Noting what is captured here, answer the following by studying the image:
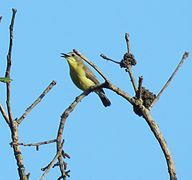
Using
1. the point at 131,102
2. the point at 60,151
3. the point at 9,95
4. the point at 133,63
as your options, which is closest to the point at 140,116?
the point at 131,102

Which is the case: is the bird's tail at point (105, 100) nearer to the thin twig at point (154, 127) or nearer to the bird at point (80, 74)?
the bird at point (80, 74)

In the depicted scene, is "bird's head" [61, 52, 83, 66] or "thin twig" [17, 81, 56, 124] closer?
"thin twig" [17, 81, 56, 124]

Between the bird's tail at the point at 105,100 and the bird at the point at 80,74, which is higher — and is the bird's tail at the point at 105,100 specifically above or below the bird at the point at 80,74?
below

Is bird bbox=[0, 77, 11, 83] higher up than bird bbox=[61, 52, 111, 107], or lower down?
lower down

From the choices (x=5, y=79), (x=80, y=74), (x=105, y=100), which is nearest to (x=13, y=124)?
(x=5, y=79)

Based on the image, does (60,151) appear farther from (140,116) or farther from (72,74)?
(72,74)

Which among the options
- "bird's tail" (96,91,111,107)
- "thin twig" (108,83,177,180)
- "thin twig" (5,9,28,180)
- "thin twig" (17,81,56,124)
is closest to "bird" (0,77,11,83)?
"thin twig" (5,9,28,180)

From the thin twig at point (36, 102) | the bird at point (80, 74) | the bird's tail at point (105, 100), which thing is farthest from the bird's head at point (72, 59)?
the thin twig at point (36, 102)

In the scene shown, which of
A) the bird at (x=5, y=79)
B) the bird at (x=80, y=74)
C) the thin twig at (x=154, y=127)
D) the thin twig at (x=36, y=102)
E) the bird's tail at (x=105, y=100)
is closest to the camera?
the thin twig at (x=154, y=127)

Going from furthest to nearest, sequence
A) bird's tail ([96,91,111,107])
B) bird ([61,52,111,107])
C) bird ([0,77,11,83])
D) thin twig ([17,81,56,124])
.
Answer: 1. bird's tail ([96,91,111,107])
2. bird ([61,52,111,107])
3. thin twig ([17,81,56,124])
4. bird ([0,77,11,83])

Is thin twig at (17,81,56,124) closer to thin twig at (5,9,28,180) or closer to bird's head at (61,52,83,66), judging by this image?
thin twig at (5,9,28,180)

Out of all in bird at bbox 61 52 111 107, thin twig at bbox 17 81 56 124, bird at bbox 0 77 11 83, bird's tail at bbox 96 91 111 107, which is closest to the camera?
bird at bbox 0 77 11 83

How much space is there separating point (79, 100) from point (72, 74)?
32.7 feet

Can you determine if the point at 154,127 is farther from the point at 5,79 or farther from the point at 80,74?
the point at 80,74
